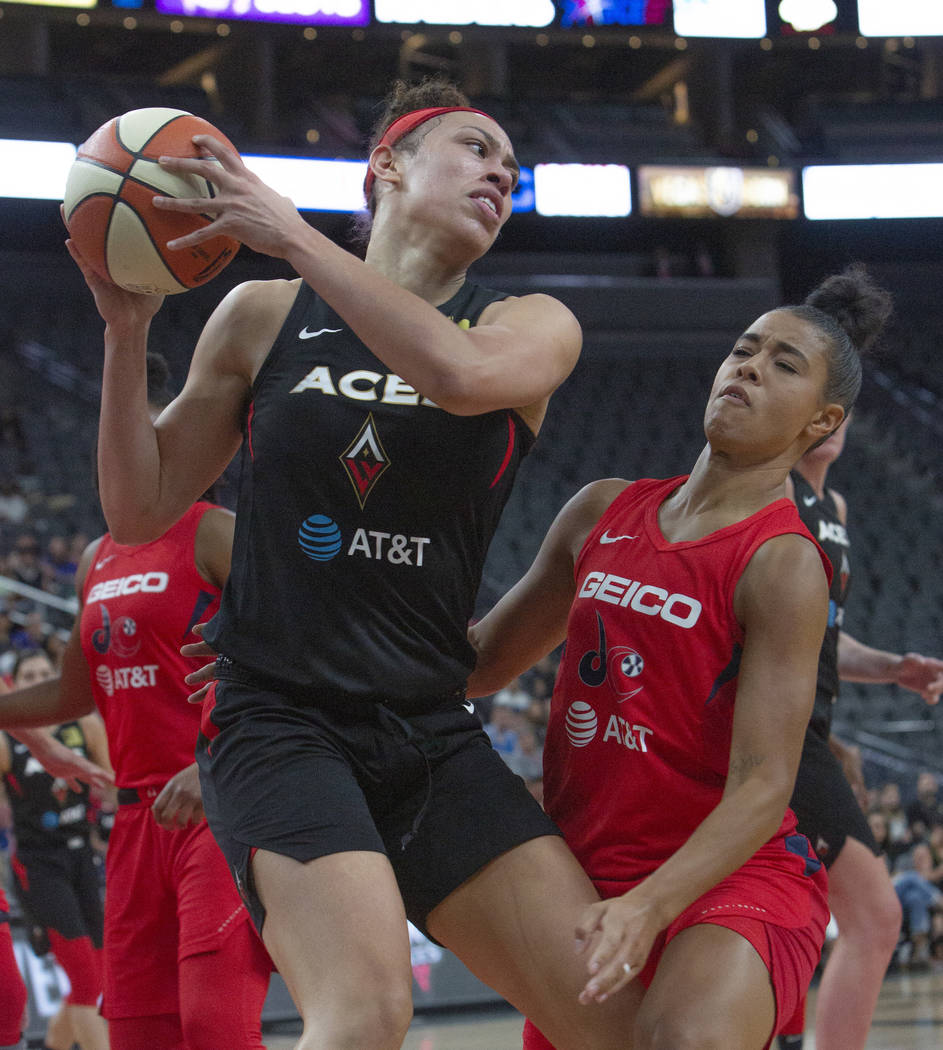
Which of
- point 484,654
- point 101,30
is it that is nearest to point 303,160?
point 101,30

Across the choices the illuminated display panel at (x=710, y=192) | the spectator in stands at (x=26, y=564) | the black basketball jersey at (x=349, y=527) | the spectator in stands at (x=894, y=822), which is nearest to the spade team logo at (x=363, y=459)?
the black basketball jersey at (x=349, y=527)

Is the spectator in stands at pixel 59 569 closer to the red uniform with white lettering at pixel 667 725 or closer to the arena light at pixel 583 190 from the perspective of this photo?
the arena light at pixel 583 190

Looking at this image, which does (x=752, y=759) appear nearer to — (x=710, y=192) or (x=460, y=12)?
(x=710, y=192)

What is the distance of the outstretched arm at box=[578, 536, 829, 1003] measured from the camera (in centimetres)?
219

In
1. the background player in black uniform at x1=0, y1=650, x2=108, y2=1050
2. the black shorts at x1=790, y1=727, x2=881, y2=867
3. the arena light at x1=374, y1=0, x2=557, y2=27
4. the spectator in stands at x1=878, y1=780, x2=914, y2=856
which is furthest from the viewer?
the arena light at x1=374, y1=0, x2=557, y2=27

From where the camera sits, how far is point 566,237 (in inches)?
738

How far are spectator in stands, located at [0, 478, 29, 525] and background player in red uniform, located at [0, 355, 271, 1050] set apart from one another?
9224 mm

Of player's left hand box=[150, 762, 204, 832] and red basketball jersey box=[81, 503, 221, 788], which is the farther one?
red basketball jersey box=[81, 503, 221, 788]

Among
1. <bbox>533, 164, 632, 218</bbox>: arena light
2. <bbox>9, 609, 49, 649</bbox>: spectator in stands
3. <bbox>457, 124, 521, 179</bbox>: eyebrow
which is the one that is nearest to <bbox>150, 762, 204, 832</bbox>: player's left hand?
<bbox>457, 124, 521, 179</bbox>: eyebrow

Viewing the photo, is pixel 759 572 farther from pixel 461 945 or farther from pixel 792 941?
pixel 461 945

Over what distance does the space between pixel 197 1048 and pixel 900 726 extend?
30.7 ft

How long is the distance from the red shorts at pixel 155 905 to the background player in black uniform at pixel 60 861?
95.2 inches

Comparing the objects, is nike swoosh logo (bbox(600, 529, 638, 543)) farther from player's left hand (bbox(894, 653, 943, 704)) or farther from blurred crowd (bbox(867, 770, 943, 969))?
blurred crowd (bbox(867, 770, 943, 969))

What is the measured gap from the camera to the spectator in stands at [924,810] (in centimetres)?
985
